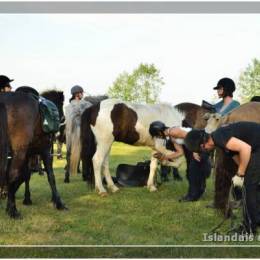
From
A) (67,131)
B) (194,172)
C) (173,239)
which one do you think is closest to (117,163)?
(67,131)

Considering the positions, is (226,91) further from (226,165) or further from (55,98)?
(55,98)

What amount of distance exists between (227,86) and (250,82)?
16.5 inches

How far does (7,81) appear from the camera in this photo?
7.14 meters

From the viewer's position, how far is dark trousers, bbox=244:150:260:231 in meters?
4.93

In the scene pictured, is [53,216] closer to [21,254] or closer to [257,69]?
[21,254]

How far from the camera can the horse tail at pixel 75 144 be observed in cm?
876

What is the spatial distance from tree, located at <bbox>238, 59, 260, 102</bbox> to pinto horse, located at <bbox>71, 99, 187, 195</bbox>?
203cm

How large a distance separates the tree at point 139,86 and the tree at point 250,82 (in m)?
1.19

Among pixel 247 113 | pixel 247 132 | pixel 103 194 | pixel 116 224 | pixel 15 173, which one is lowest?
pixel 103 194

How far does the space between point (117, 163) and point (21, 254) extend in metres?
5.05

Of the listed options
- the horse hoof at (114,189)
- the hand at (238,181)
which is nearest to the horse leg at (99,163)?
the horse hoof at (114,189)

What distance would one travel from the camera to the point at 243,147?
474cm

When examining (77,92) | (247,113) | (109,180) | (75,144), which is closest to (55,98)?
(77,92)

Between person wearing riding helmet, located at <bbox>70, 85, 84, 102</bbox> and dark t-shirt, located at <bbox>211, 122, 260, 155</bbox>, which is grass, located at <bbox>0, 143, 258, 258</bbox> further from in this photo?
person wearing riding helmet, located at <bbox>70, 85, 84, 102</bbox>
